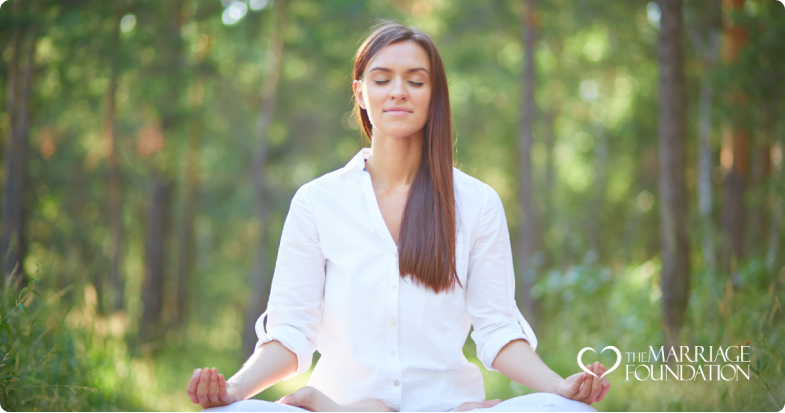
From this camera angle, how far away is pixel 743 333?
3885 mm

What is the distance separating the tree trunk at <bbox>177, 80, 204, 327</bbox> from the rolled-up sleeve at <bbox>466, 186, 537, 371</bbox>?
11073 millimetres

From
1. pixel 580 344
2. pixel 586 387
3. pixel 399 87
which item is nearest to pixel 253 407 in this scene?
pixel 586 387

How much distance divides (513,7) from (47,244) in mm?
8723

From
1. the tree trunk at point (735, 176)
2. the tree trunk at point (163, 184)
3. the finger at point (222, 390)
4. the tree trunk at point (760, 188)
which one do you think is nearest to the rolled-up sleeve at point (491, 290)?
the finger at point (222, 390)

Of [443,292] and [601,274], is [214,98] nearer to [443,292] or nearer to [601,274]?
[601,274]

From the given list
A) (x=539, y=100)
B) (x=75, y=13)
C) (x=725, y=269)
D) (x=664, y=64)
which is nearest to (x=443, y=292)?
(x=664, y=64)

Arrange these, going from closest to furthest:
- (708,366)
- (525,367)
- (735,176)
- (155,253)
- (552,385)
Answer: (552,385) → (525,367) → (708,366) → (735,176) → (155,253)

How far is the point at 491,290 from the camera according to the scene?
2.06m

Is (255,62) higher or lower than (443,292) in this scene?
higher

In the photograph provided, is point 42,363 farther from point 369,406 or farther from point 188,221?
point 188,221

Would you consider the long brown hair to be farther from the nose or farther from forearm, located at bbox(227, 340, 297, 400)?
forearm, located at bbox(227, 340, 297, 400)

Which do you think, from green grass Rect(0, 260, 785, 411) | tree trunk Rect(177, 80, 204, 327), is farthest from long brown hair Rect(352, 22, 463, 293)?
tree trunk Rect(177, 80, 204, 327)

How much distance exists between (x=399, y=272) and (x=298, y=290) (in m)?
0.35

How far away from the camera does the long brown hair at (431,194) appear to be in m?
2.00
